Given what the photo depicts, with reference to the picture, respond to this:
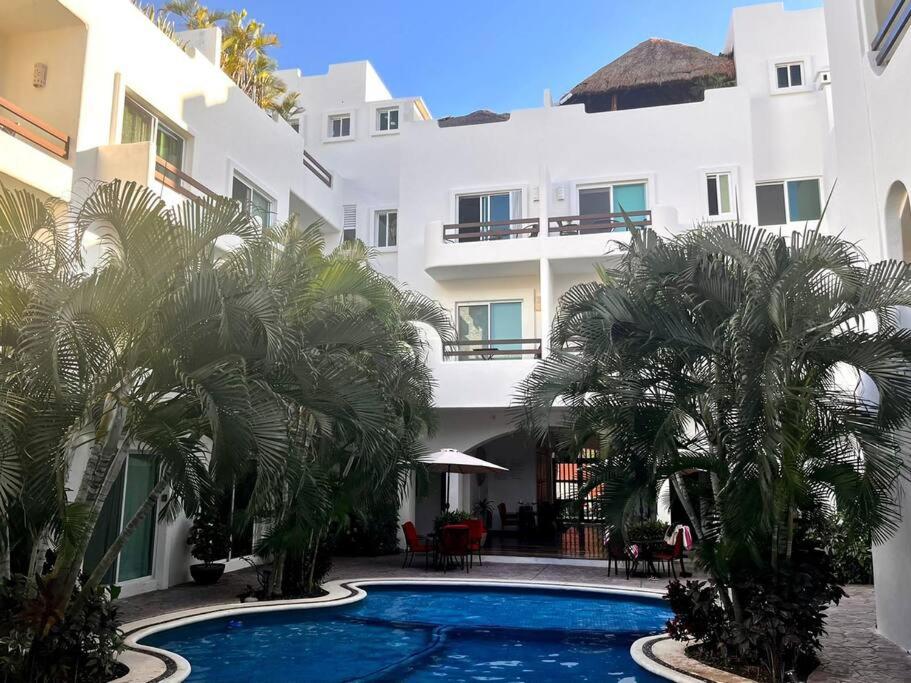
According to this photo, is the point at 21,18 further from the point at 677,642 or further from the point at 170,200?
the point at 677,642

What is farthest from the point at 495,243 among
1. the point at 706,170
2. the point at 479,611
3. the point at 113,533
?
the point at 113,533

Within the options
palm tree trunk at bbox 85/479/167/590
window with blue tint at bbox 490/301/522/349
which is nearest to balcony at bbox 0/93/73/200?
palm tree trunk at bbox 85/479/167/590

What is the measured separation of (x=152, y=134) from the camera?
512 inches

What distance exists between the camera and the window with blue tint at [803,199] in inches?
704

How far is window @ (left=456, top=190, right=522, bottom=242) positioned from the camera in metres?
19.2

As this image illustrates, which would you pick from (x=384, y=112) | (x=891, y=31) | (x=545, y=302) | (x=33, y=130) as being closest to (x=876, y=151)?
(x=891, y=31)

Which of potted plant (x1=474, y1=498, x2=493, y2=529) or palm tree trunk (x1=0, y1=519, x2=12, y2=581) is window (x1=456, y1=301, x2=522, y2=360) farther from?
palm tree trunk (x1=0, y1=519, x2=12, y2=581)

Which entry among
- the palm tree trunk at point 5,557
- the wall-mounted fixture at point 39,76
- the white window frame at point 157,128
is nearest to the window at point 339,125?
Result: the white window frame at point 157,128

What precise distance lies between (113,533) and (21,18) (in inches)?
298

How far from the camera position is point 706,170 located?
18.0 meters

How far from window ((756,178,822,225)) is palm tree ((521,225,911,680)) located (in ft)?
34.1

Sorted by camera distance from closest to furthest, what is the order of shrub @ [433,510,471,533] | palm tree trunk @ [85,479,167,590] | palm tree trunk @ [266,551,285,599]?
palm tree trunk @ [85,479,167,590] < palm tree trunk @ [266,551,285,599] < shrub @ [433,510,471,533]

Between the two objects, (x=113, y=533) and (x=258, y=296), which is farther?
(x=113, y=533)

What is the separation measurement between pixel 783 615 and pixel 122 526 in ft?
30.8
